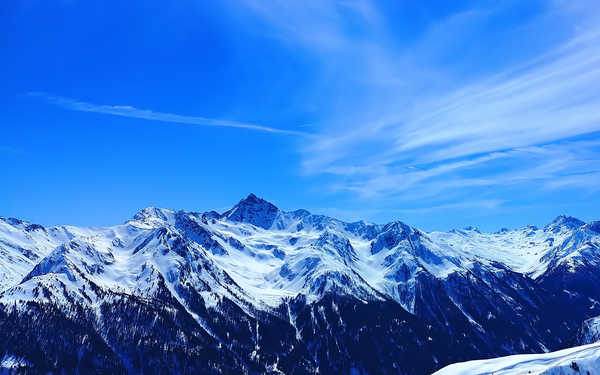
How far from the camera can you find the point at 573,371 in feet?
472

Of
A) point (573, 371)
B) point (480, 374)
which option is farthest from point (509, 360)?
point (573, 371)

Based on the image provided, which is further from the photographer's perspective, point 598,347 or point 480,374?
point 480,374

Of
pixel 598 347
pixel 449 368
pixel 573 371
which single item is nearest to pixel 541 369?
pixel 573 371

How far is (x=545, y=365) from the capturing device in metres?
157

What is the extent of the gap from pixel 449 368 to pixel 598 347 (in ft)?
174

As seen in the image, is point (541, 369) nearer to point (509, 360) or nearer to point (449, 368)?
point (509, 360)

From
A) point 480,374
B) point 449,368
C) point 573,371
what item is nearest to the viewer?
point 573,371

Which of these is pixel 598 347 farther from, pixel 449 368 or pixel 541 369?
pixel 449 368

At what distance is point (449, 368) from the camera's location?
179750 millimetres

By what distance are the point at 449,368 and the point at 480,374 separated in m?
17.8

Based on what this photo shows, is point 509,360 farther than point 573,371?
Yes

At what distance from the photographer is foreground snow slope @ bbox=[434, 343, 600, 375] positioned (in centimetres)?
14462

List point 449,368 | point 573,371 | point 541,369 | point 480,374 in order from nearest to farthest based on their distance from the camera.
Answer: point 573,371
point 541,369
point 480,374
point 449,368

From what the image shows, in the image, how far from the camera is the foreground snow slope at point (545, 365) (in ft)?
474
